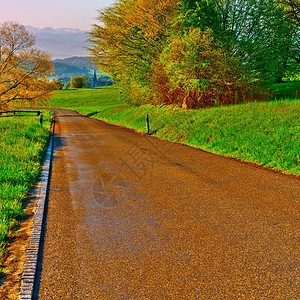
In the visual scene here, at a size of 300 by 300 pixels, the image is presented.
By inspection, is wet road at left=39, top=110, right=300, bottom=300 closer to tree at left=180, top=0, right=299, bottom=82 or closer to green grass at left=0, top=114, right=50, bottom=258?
green grass at left=0, top=114, right=50, bottom=258

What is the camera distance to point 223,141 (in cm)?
1048

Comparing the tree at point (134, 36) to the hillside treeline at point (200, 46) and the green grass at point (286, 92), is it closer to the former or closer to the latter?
the hillside treeline at point (200, 46)

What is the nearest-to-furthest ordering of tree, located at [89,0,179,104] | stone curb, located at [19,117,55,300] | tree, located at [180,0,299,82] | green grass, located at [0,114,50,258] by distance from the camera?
stone curb, located at [19,117,55,300] → green grass, located at [0,114,50,258] → tree, located at [180,0,299,82] → tree, located at [89,0,179,104]

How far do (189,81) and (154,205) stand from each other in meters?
13.5

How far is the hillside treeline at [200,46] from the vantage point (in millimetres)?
16844

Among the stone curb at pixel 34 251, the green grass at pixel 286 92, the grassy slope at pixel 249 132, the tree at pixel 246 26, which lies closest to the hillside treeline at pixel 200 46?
the tree at pixel 246 26

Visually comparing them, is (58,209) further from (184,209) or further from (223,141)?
(223,141)

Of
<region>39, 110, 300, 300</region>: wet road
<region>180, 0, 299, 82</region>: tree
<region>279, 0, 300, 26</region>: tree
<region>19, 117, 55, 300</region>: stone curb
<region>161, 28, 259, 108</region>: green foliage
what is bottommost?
<region>39, 110, 300, 300</region>: wet road

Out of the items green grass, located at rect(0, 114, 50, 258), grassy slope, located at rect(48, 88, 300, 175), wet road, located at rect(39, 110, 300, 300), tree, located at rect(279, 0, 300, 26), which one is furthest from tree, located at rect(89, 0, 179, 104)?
wet road, located at rect(39, 110, 300, 300)

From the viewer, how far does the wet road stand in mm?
2695

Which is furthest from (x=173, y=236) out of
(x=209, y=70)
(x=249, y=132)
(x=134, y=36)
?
(x=134, y=36)

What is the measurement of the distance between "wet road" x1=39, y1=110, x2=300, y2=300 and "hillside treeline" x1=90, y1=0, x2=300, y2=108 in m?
11.1

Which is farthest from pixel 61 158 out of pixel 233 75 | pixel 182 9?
pixel 182 9

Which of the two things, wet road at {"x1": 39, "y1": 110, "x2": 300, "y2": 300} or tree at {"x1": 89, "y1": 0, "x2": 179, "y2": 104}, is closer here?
wet road at {"x1": 39, "y1": 110, "x2": 300, "y2": 300}
